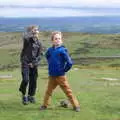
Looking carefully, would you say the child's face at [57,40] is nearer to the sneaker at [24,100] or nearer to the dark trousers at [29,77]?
the dark trousers at [29,77]

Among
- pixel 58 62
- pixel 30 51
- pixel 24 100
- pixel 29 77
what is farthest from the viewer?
pixel 24 100

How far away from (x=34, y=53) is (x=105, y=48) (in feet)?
466

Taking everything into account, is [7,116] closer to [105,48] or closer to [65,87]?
[65,87]

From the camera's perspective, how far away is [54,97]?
62.9ft

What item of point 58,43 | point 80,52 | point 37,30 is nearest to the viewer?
point 58,43

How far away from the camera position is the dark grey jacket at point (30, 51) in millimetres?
15594

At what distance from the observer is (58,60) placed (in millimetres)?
14492

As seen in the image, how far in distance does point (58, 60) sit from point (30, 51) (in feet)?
5.17

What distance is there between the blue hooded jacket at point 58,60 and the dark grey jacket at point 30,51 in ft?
3.73

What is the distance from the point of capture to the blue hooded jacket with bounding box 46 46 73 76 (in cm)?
1436

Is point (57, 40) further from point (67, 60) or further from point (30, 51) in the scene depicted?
point (30, 51)

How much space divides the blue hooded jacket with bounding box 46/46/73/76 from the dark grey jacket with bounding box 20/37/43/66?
1.14 meters

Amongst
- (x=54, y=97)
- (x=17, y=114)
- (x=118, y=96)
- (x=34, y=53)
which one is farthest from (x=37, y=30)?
(x=118, y=96)

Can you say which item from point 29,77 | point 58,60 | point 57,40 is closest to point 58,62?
point 58,60
